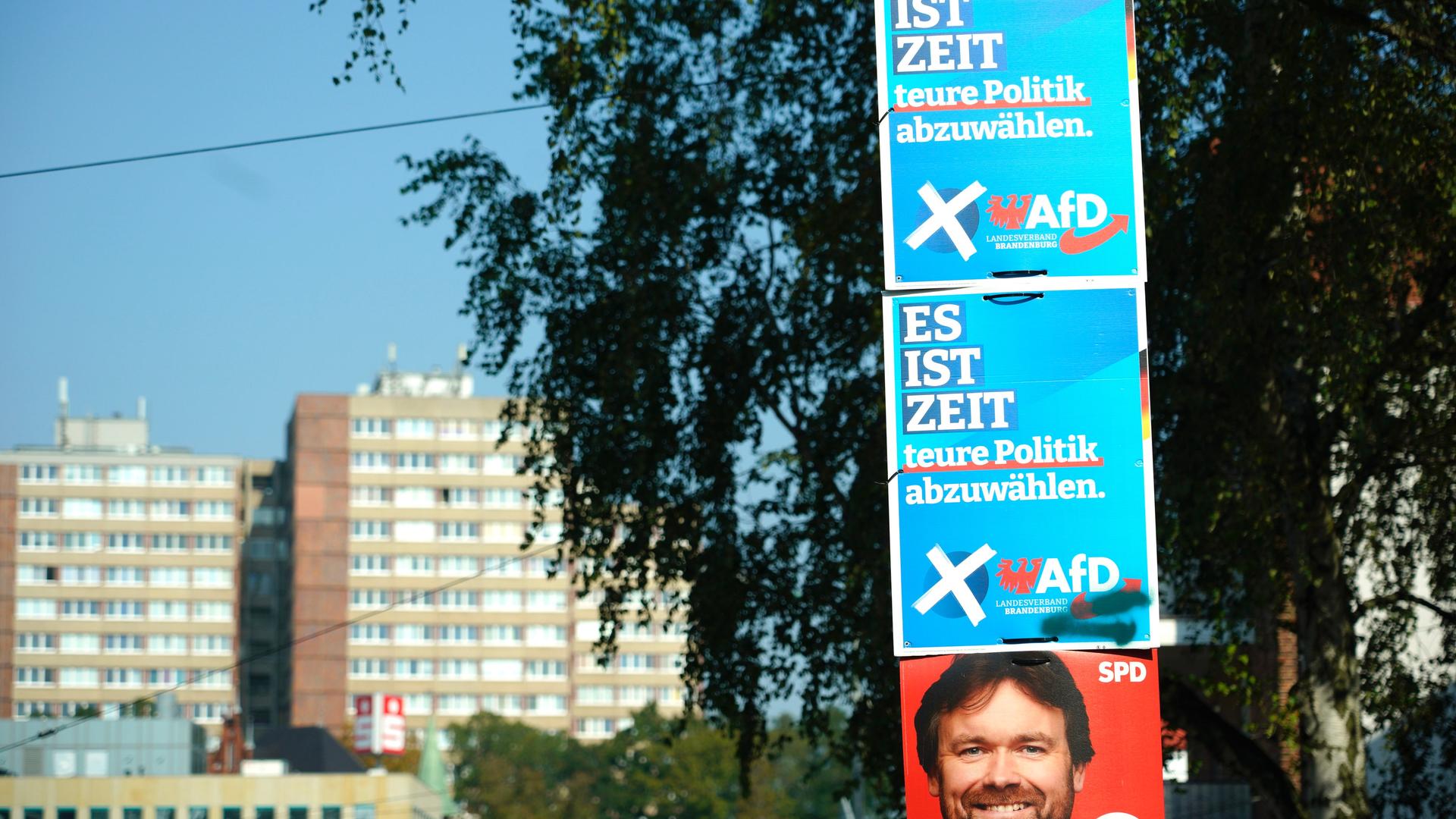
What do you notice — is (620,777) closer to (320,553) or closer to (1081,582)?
Result: (320,553)

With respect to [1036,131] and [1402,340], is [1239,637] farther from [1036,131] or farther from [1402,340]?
[1036,131]

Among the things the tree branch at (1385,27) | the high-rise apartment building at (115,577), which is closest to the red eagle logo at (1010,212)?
the tree branch at (1385,27)

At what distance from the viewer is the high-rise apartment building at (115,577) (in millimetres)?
157375

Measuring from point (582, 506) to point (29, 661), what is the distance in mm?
151731

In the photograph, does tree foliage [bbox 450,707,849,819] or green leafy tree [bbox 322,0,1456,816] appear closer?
green leafy tree [bbox 322,0,1456,816]

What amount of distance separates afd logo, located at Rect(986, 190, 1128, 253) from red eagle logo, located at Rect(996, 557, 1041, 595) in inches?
37.1

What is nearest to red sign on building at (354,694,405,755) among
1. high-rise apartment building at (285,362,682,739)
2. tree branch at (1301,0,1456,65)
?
high-rise apartment building at (285,362,682,739)

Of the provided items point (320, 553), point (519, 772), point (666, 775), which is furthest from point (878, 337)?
point (320, 553)

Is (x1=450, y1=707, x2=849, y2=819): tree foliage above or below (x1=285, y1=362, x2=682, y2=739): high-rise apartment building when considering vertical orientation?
below

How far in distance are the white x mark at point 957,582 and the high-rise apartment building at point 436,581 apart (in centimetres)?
14868

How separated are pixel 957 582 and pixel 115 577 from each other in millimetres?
165478

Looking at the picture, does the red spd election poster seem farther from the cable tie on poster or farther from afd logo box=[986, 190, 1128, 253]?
afd logo box=[986, 190, 1128, 253]

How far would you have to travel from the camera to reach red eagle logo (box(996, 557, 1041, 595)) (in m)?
5.49

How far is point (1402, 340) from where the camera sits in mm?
13453
